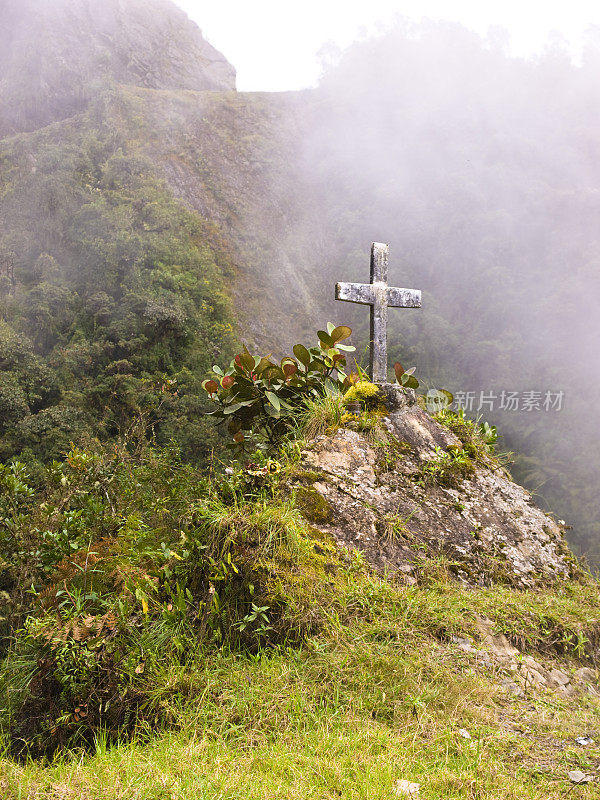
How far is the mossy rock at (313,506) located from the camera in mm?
3137

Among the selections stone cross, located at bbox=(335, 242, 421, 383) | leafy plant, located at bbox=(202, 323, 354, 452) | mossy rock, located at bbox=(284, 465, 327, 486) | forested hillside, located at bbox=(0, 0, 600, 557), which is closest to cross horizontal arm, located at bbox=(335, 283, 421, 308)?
stone cross, located at bbox=(335, 242, 421, 383)

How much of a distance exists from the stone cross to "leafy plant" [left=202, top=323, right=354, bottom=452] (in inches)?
22.3

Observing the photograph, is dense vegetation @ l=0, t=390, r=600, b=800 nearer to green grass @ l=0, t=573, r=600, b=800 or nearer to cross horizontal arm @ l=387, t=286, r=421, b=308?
green grass @ l=0, t=573, r=600, b=800

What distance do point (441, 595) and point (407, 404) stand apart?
166 centimetres

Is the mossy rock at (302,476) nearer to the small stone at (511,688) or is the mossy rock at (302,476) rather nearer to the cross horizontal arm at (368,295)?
the small stone at (511,688)

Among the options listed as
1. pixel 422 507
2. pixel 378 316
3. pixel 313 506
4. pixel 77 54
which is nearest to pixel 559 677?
pixel 422 507

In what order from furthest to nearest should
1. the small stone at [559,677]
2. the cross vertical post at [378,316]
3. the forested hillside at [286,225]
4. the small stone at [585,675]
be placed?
1. the forested hillside at [286,225]
2. the cross vertical post at [378,316]
3. the small stone at [585,675]
4. the small stone at [559,677]

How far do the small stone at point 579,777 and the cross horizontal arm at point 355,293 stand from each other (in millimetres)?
3579

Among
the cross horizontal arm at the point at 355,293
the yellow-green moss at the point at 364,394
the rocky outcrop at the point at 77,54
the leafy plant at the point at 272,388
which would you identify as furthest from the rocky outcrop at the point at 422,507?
the rocky outcrop at the point at 77,54

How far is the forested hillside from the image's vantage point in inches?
711

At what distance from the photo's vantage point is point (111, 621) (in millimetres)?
2334

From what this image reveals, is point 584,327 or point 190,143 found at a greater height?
point 190,143

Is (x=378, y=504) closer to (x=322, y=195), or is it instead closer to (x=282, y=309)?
(x=282, y=309)

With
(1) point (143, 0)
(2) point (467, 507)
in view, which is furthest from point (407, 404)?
(1) point (143, 0)
